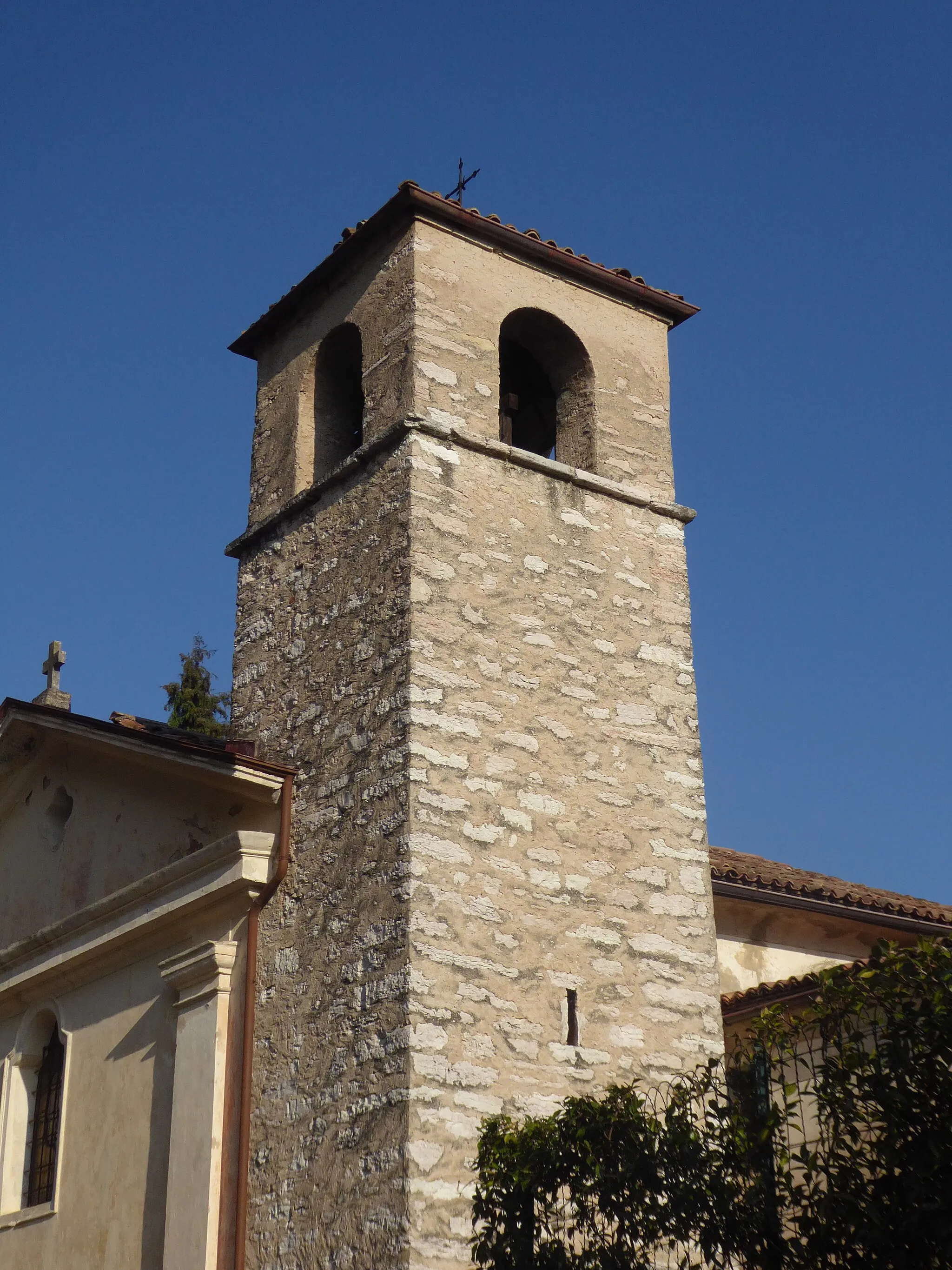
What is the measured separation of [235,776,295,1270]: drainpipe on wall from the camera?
29.7ft

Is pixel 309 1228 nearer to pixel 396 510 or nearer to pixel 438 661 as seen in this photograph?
pixel 438 661

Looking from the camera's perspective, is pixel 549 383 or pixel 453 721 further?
pixel 549 383

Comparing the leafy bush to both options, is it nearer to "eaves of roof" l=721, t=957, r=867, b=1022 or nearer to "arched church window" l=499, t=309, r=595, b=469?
"eaves of roof" l=721, t=957, r=867, b=1022

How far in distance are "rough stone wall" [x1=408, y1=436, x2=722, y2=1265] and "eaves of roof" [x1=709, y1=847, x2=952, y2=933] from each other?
1.37m

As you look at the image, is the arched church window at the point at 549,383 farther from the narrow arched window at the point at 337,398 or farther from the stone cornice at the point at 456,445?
the narrow arched window at the point at 337,398

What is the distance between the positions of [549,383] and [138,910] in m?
5.12

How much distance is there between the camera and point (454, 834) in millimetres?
9117

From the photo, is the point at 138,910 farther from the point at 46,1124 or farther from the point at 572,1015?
the point at 572,1015

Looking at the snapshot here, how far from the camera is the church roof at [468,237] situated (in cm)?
1101

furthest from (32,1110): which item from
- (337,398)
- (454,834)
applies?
(337,398)

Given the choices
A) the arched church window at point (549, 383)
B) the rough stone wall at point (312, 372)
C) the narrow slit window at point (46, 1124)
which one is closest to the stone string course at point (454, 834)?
the rough stone wall at point (312, 372)

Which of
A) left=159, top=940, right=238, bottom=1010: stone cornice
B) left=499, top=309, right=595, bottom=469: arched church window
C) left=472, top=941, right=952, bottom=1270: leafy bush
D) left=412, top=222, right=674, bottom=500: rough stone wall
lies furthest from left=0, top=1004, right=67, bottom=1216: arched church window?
left=499, top=309, right=595, bottom=469: arched church window

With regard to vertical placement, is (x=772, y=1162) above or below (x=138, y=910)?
below

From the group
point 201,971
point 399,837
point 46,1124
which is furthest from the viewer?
point 46,1124
